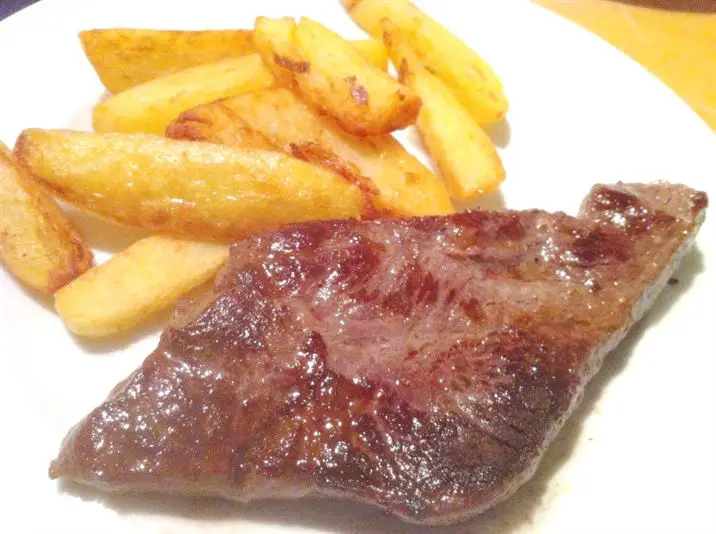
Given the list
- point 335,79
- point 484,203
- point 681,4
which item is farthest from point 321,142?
point 681,4

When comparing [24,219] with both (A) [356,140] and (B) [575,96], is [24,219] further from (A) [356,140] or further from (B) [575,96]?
(B) [575,96]

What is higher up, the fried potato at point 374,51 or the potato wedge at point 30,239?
the fried potato at point 374,51

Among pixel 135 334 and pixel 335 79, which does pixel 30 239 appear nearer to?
pixel 135 334

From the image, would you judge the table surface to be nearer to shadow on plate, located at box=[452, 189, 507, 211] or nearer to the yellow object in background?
the yellow object in background

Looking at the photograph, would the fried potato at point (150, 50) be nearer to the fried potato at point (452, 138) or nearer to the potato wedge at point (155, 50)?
the potato wedge at point (155, 50)

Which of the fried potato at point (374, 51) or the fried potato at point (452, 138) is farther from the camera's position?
the fried potato at point (374, 51)

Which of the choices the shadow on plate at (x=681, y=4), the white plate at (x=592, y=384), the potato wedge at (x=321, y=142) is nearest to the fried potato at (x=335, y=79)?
the potato wedge at (x=321, y=142)
